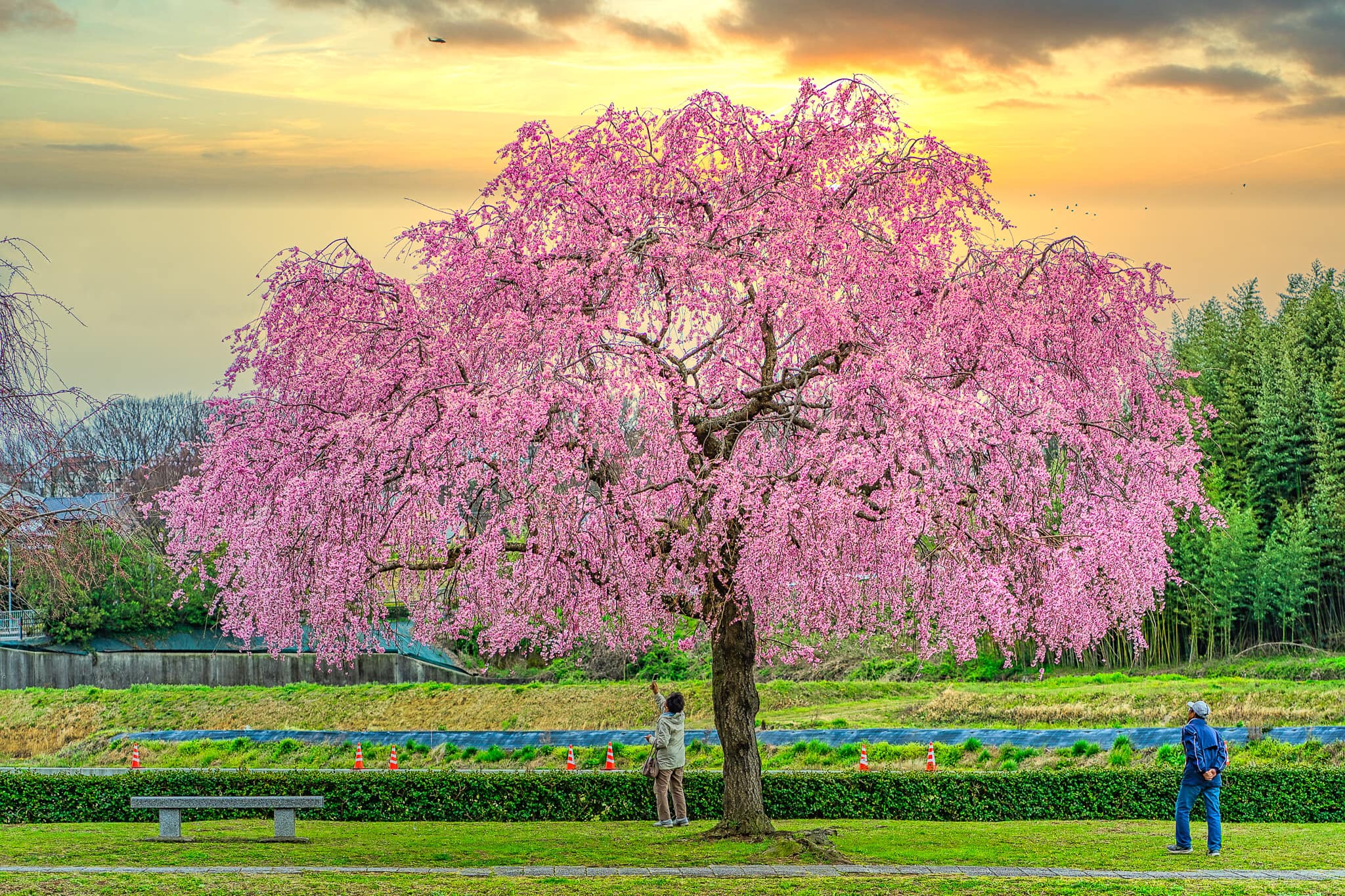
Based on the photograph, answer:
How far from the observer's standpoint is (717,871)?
36.0ft

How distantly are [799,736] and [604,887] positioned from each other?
1589cm

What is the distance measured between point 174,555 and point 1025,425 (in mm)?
8395

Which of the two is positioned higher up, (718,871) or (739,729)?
(739,729)

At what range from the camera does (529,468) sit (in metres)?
10.0

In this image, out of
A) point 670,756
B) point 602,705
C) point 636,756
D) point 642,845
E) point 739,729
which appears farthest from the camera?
point 602,705

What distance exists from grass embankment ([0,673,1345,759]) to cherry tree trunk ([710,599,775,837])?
15403 mm

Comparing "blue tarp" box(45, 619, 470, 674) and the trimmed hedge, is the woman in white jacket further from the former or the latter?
"blue tarp" box(45, 619, 470, 674)

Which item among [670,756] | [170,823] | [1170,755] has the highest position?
[670,756]

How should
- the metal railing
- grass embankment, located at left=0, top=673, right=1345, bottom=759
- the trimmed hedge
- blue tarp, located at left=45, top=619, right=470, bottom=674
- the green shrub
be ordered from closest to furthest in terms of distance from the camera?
the trimmed hedge < the green shrub < grass embankment, located at left=0, top=673, right=1345, bottom=759 < blue tarp, located at left=45, top=619, right=470, bottom=674 < the metal railing

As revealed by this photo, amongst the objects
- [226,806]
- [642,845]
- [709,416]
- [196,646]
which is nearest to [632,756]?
[642,845]

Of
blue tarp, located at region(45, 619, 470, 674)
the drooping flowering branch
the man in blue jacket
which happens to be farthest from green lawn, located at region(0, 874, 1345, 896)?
blue tarp, located at region(45, 619, 470, 674)

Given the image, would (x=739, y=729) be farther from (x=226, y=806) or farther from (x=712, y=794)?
(x=226, y=806)

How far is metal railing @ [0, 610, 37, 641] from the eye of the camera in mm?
42188

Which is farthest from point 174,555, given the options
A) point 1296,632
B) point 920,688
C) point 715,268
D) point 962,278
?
point 1296,632
